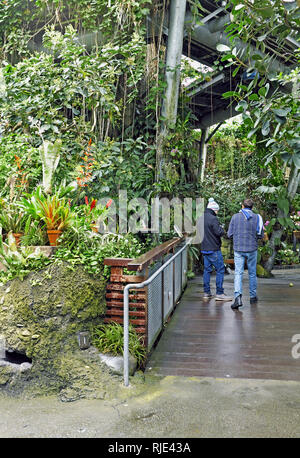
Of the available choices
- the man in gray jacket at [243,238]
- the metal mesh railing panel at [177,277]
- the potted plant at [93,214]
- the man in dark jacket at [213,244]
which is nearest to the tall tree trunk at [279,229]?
the man in dark jacket at [213,244]

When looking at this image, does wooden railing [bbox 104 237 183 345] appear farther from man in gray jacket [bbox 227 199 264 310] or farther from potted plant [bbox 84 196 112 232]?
man in gray jacket [bbox 227 199 264 310]

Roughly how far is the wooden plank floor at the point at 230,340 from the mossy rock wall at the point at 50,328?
73 centimetres

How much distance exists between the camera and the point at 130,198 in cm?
680

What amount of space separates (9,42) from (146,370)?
615cm

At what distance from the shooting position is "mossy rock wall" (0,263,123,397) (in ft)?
11.0

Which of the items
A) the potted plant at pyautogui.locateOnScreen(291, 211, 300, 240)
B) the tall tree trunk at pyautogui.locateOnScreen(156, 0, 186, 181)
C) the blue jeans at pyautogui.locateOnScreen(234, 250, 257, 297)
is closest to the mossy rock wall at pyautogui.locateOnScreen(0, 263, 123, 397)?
the blue jeans at pyautogui.locateOnScreen(234, 250, 257, 297)

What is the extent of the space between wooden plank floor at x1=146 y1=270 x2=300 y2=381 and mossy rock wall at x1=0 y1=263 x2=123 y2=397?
73 centimetres

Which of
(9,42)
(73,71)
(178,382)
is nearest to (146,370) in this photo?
(178,382)

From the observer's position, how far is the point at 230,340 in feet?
14.8

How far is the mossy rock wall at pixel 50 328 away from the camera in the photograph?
3361mm

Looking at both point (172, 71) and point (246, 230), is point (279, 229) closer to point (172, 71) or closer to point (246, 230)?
point (246, 230)

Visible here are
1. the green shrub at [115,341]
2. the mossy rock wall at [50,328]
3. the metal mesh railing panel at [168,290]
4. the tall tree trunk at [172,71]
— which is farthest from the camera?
the tall tree trunk at [172,71]

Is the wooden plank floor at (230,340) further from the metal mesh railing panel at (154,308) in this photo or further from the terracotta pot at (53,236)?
the terracotta pot at (53,236)

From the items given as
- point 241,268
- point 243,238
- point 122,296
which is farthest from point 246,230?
point 122,296
